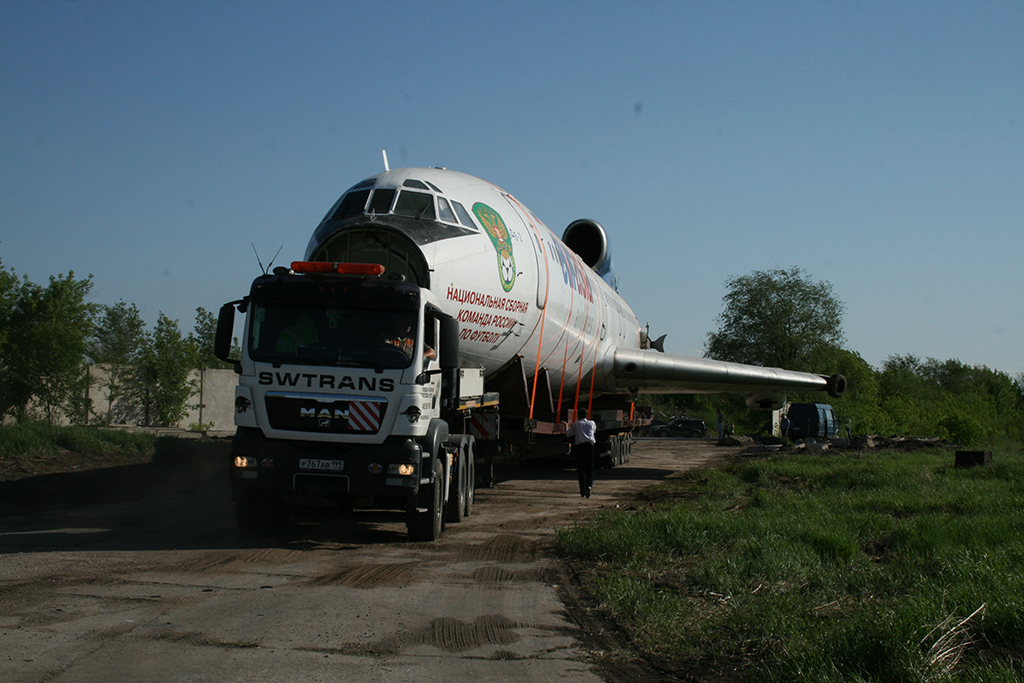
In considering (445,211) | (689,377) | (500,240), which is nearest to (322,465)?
(445,211)

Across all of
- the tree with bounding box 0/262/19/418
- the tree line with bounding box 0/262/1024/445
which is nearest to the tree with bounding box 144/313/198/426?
the tree line with bounding box 0/262/1024/445

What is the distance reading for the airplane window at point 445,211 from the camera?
10.5 metres

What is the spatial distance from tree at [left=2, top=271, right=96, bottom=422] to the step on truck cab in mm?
19674

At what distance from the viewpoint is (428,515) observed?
9.04 metres

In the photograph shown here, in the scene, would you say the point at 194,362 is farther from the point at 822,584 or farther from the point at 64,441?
the point at 822,584

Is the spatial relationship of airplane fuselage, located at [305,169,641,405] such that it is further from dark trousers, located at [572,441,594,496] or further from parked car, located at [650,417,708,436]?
parked car, located at [650,417,708,436]

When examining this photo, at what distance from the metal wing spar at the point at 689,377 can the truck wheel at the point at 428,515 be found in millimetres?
8645

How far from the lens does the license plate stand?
27.8 feet

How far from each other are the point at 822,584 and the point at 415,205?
669cm

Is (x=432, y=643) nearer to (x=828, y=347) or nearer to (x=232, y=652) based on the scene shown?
(x=232, y=652)

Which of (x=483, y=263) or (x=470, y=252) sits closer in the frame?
(x=470, y=252)

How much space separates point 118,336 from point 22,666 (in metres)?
48.4

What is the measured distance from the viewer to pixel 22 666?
431cm

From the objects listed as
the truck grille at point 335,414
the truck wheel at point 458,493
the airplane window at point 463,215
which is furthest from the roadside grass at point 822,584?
the airplane window at point 463,215
